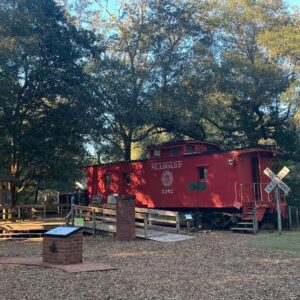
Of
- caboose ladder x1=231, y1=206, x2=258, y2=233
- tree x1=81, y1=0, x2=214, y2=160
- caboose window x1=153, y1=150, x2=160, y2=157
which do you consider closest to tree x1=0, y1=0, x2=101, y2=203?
tree x1=81, y1=0, x2=214, y2=160

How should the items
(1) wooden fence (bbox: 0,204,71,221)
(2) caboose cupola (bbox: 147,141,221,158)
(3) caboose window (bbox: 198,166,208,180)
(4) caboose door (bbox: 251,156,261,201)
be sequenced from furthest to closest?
(2) caboose cupola (bbox: 147,141,221,158)
(3) caboose window (bbox: 198,166,208,180)
(4) caboose door (bbox: 251,156,261,201)
(1) wooden fence (bbox: 0,204,71,221)

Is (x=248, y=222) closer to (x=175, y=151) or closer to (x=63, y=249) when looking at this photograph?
(x=175, y=151)

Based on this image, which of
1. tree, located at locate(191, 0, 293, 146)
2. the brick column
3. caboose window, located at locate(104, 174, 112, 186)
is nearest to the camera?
the brick column

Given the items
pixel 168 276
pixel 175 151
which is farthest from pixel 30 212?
pixel 168 276

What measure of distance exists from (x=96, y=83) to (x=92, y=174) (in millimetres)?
5680

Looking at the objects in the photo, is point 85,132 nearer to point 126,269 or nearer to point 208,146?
point 208,146

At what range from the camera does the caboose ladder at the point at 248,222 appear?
17891 millimetres

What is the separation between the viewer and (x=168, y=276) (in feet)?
27.1

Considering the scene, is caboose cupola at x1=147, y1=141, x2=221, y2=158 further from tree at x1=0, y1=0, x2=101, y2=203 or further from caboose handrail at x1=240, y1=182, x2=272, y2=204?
tree at x1=0, y1=0, x2=101, y2=203

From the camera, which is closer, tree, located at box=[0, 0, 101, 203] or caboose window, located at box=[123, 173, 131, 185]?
tree, located at box=[0, 0, 101, 203]

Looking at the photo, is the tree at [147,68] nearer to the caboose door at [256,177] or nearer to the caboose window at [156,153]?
the caboose window at [156,153]

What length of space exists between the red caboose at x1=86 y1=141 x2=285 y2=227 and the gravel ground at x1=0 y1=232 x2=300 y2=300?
6.94 metres

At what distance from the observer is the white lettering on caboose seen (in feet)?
70.1

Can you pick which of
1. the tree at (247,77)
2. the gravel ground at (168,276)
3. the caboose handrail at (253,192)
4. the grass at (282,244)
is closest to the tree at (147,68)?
the tree at (247,77)
